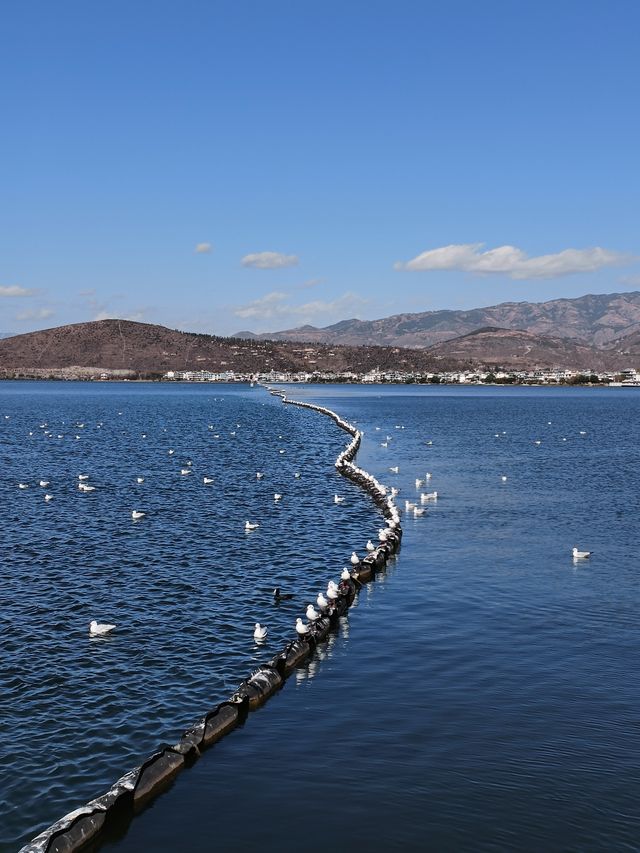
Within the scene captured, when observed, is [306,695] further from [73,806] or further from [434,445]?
[434,445]

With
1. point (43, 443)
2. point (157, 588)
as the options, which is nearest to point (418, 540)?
point (157, 588)

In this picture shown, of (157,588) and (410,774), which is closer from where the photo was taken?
(410,774)

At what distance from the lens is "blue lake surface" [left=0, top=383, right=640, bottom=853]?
15414 millimetres

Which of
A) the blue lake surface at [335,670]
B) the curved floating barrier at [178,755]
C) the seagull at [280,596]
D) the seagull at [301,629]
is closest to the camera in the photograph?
the curved floating barrier at [178,755]

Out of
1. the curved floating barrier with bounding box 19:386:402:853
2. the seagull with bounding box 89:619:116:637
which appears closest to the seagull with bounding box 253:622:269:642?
the curved floating barrier with bounding box 19:386:402:853

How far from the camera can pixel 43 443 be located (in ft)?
286

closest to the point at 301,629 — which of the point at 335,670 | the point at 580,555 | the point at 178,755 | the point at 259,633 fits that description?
the point at 259,633

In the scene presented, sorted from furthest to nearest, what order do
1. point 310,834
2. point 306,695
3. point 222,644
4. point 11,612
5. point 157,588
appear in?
point 157,588 < point 11,612 < point 222,644 < point 306,695 < point 310,834

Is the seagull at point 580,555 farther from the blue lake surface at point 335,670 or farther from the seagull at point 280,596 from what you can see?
the seagull at point 280,596

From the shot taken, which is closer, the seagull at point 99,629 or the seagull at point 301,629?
the seagull at point 301,629

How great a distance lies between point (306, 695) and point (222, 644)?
452 cm

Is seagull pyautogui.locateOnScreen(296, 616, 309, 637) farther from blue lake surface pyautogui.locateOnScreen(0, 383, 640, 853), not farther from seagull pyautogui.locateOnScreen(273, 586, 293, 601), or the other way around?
seagull pyautogui.locateOnScreen(273, 586, 293, 601)

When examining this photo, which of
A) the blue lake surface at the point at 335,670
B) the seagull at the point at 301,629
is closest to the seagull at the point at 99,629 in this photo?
the blue lake surface at the point at 335,670

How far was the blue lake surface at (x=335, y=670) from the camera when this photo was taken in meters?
15.4
